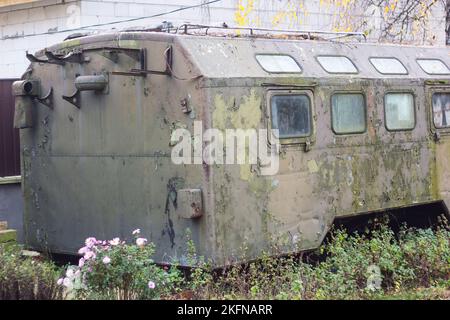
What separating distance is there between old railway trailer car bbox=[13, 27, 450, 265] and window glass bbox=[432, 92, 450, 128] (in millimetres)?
52

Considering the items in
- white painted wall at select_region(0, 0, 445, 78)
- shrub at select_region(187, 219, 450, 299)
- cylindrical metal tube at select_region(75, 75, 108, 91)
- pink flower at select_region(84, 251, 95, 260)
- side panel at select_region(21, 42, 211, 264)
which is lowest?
shrub at select_region(187, 219, 450, 299)

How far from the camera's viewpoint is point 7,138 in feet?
40.1

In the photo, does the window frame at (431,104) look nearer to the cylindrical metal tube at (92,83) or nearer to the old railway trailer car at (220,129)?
the old railway trailer car at (220,129)

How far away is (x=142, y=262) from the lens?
758 cm

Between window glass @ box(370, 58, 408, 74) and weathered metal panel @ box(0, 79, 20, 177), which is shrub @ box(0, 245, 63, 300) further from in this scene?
window glass @ box(370, 58, 408, 74)

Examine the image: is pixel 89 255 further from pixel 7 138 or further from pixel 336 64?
pixel 7 138

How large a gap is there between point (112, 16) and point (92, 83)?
512 centimetres

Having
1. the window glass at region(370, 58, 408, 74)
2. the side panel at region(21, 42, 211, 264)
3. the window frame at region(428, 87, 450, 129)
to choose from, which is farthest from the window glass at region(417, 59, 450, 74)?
the side panel at region(21, 42, 211, 264)

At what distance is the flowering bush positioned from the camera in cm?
734

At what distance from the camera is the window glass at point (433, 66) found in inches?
441

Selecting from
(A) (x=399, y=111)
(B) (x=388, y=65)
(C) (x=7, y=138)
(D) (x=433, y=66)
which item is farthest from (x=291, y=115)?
(C) (x=7, y=138)

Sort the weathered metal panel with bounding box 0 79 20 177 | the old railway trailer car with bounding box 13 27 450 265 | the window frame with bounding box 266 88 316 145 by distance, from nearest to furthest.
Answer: the old railway trailer car with bounding box 13 27 450 265 → the window frame with bounding box 266 88 316 145 → the weathered metal panel with bounding box 0 79 20 177

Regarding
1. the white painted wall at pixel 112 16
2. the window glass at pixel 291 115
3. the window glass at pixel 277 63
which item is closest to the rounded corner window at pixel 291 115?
the window glass at pixel 291 115
